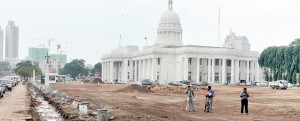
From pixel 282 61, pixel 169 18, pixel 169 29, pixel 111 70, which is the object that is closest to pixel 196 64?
pixel 169 29

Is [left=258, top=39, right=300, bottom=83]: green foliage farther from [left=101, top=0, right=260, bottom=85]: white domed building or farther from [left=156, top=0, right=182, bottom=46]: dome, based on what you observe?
[left=156, top=0, right=182, bottom=46]: dome

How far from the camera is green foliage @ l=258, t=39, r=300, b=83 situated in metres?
94.9

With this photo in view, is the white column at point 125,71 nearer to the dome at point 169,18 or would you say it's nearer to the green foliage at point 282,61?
the dome at point 169,18

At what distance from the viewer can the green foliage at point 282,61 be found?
9495 centimetres

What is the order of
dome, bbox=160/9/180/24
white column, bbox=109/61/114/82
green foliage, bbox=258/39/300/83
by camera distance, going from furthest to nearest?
white column, bbox=109/61/114/82 < dome, bbox=160/9/180/24 < green foliage, bbox=258/39/300/83

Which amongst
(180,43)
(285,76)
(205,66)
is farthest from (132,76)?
(285,76)

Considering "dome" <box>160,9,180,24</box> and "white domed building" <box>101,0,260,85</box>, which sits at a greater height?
"dome" <box>160,9,180,24</box>

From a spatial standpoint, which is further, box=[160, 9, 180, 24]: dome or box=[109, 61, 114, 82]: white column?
box=[109, 61, 114, 82]: white column

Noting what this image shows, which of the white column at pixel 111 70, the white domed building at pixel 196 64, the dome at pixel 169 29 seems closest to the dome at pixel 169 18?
the dome at pixel 169 29

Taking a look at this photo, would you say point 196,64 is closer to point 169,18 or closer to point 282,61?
point 169,18

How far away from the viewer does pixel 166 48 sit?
13675cm

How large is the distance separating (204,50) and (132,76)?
36770 mm

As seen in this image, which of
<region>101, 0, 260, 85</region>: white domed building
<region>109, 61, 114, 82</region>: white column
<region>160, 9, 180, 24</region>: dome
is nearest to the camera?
<region>101, 0, 260, 85</region>: white domed building

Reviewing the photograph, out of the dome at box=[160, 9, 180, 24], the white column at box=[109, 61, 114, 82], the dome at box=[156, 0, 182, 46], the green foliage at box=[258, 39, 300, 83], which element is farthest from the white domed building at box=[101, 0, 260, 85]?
the green foliage at box=[258, 39, 300, 83]
